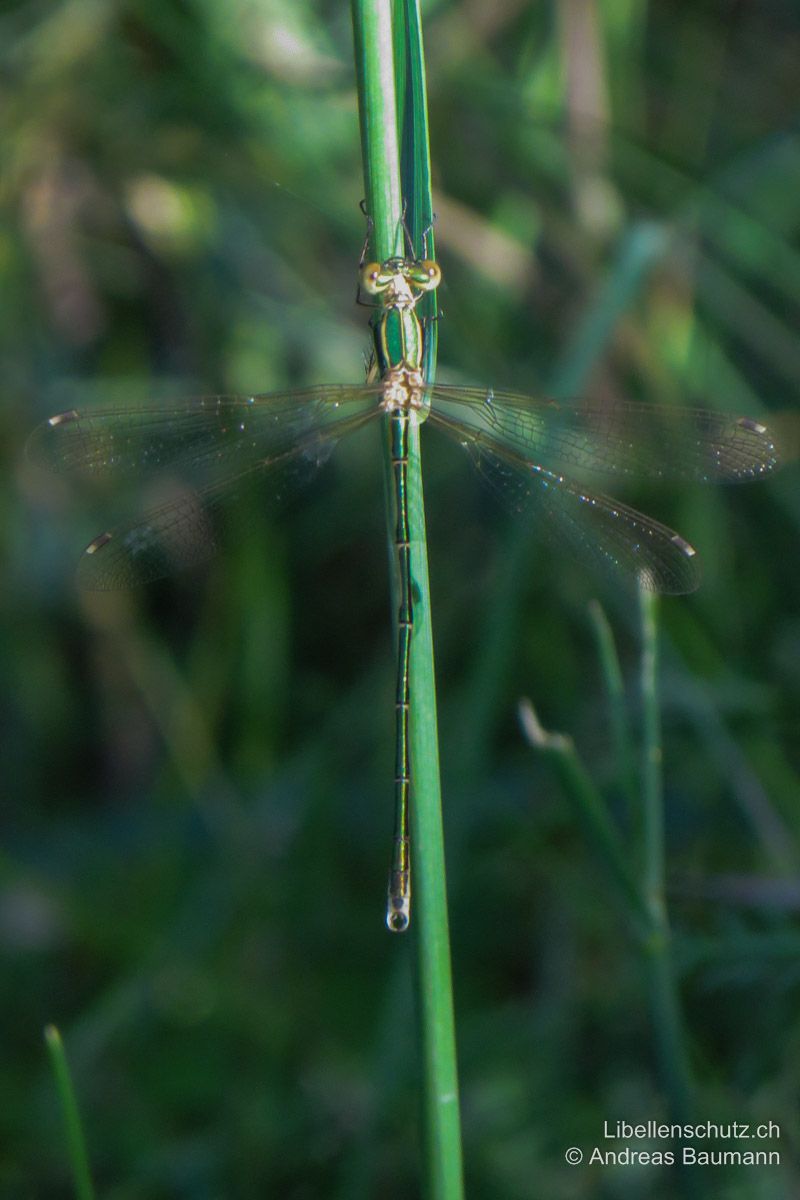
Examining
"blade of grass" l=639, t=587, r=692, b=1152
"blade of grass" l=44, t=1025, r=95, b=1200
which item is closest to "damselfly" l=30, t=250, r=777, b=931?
"blade of grass" l=639, t=587, r=692, b=1152

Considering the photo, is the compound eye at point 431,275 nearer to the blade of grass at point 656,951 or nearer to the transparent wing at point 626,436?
the transparent wing at point 626,436

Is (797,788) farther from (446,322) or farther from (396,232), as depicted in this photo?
(396,232)

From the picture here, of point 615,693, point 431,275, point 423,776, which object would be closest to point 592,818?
point 615,693

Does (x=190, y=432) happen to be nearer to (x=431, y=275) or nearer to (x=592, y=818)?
(x=431, y=275)

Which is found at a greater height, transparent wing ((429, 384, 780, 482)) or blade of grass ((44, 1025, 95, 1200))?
transparent wing ((429, 384, 780, 482))

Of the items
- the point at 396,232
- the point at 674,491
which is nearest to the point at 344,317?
the point at 674,491

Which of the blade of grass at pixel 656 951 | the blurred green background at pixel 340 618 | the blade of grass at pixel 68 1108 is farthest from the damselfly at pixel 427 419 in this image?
the blade of grass at pixel 68 1108

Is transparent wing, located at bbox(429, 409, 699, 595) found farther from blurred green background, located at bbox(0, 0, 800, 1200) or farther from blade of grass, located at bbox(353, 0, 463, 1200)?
blade of grass, located at bbox(353, 0, 463, 1200)
